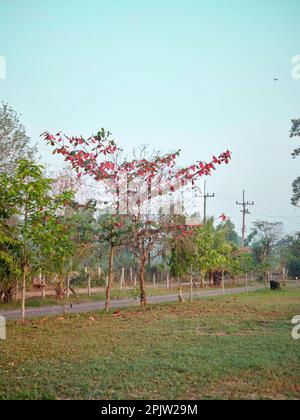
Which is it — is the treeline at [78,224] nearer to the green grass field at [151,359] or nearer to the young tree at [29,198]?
the young tree at [29,198]

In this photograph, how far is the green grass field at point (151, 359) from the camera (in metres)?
5.29

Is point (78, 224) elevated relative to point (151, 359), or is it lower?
elevated

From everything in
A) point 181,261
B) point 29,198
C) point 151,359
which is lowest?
point 151,359

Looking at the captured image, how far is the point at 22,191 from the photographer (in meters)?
10.6

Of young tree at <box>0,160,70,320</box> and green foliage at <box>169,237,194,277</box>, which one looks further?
green foliage at <box>169,237,194,277</box>

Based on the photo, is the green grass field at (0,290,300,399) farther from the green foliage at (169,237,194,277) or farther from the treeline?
the green foliage at (169,237,194,277)

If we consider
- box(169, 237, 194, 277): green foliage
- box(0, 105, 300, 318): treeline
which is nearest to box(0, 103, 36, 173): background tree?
box(0, 105, 300, 318): treeline

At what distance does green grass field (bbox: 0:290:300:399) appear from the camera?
5289mm

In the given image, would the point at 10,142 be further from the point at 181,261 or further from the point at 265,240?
the point at 265,240

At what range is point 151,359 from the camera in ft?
22.7

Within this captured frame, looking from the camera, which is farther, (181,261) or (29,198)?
(181,261)

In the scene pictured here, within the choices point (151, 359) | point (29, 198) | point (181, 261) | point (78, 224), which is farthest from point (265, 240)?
point (151, 359)

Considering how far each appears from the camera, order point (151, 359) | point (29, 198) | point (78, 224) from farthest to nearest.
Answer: point (78, 224) → point (29, 198) → point (151, 359)
